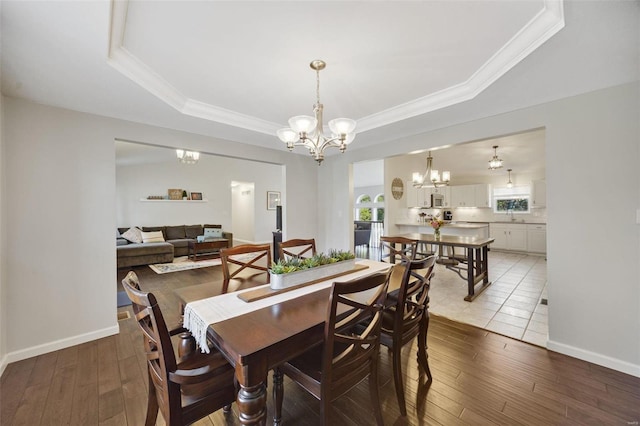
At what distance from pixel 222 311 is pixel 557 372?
2645 millimetres

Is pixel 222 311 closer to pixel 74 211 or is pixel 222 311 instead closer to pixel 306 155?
pixel 74 211

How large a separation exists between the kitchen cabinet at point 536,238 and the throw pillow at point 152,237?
9969 mm

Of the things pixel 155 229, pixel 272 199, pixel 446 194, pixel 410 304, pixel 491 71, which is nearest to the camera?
pixel 410 304

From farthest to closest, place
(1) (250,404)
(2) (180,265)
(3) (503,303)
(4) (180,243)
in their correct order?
(4) (180,243)
(2) (180,265)
(3) (503,303)
(1) (250,404)

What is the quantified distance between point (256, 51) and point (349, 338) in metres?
2.01

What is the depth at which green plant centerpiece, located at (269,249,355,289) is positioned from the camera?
5.68 feet

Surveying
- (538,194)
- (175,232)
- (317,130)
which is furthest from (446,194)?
(175,232)

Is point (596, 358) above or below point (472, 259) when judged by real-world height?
below

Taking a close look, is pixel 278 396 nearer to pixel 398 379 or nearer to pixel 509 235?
pixel 398 379

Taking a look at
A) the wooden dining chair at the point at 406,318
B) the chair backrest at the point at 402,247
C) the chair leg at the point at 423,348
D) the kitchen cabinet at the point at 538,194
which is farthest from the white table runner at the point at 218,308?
the kitchen cabinet at the point at 538,194

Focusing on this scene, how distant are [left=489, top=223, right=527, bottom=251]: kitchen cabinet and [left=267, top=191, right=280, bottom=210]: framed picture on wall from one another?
749 cm

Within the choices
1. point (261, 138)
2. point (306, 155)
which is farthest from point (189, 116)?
point (306, 155)

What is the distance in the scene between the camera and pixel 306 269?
1.86m

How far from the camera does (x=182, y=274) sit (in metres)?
5.09
